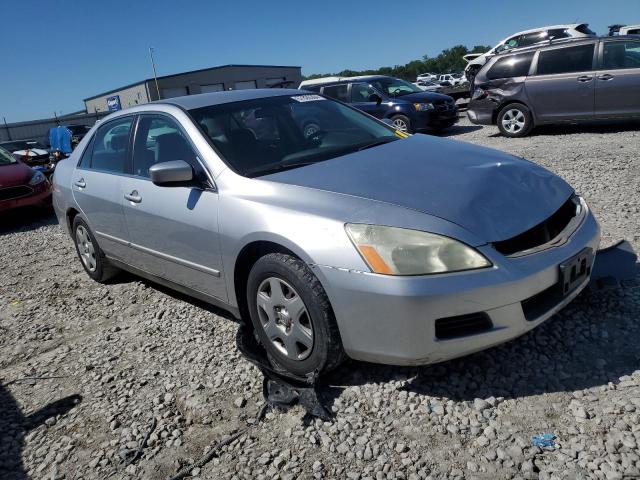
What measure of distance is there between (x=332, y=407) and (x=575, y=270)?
1404mm

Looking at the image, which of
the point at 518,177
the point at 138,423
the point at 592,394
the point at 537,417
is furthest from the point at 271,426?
the point at 518,177

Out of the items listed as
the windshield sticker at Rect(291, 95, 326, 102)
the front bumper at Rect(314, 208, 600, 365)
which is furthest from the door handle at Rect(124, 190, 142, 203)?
the front bumper at Rect(314, 208, 600, 365)

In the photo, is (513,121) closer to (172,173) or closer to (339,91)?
(339,91)

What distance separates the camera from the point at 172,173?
304cm

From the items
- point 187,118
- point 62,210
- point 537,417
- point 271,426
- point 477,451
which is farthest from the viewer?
point 62,210

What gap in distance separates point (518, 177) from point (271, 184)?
1383mm

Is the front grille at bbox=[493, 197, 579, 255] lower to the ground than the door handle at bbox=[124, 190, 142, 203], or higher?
lower

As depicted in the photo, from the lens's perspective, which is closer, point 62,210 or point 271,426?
point 271,426

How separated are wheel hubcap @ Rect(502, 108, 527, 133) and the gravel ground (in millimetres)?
6550

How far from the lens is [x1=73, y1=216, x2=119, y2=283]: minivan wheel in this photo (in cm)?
469

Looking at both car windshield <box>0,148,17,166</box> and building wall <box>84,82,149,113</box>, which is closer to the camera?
car windshield <box>0,148,17,166</box>

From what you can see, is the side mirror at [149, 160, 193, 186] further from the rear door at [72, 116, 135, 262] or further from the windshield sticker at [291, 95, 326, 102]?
the windshield sticker at [291, 95, 326, 102]

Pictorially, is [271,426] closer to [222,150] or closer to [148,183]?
[222,150]

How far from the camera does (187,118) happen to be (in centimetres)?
344
